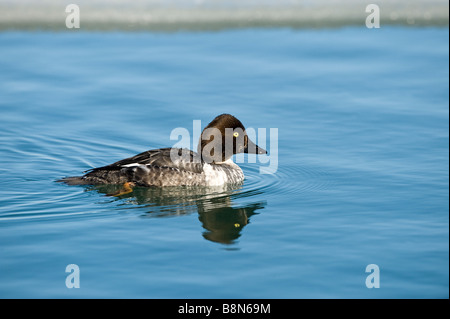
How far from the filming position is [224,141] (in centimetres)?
1102

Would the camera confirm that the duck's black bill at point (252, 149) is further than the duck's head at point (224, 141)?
Yes

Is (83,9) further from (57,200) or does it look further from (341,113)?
(57,200)

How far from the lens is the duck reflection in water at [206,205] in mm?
8927

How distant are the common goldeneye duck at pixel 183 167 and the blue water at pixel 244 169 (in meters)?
0.29

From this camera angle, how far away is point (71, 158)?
37.8 ft

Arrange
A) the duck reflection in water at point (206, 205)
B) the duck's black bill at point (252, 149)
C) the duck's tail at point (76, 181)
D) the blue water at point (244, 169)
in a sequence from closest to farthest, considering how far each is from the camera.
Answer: the blue water at point (244, 169) < the duck reflection in water at point (206, 205) < the duck's tail at point (76, 181) < the duck's black bill at point (252, 149)

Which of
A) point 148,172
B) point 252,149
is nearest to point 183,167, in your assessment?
point 148,172

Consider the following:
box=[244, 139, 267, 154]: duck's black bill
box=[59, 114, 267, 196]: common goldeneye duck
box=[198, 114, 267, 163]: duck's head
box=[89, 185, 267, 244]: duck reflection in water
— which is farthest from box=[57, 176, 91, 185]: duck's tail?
box=[244, 139, 267, 154]: duck's black bill

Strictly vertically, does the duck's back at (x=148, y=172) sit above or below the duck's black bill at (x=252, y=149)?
below

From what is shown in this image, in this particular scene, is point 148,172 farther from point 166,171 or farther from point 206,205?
point 206,205

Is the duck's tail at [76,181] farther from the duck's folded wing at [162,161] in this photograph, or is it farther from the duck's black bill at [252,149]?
the duck's black bill at [252,149]

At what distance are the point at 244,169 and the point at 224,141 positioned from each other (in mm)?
755

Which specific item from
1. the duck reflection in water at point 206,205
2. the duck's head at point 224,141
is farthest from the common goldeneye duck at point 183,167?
the duck reflection in water at point 206,205
